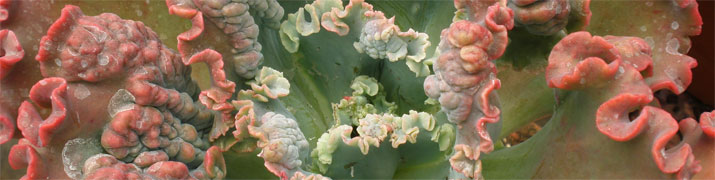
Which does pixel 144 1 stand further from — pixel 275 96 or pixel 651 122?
pixel 651 122

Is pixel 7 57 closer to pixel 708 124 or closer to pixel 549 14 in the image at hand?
pixel 549 14

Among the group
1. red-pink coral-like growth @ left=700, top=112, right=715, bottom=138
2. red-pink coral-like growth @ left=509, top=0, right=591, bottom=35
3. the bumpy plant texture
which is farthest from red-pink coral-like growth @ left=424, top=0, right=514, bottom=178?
red-pink coral-like growth @ left=700, top=112, right=715, bottom=138

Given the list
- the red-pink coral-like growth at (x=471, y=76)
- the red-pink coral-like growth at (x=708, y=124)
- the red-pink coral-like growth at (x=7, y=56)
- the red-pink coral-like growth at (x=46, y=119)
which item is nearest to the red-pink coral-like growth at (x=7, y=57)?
the red-pink coral-like growth at (x=7, y=56)

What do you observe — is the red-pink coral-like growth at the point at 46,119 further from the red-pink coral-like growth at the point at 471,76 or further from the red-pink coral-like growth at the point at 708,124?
the red-pink coral-like growth at the point at 708,124

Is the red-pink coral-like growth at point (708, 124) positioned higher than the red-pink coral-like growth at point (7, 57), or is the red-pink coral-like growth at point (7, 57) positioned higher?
the red-pink coral-like growth at point (7, 57)

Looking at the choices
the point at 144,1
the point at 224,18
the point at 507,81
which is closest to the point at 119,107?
the point at 224,18

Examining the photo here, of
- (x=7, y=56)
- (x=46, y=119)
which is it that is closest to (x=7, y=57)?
(x=7, y=56)

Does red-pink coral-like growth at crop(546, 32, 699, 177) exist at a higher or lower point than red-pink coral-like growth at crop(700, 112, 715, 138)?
higher

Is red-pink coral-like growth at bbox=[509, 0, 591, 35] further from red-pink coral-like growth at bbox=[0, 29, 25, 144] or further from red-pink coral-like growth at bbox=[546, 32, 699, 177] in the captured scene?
red-pink coral-like growth at bbox=[0, 29, 25, 144]
